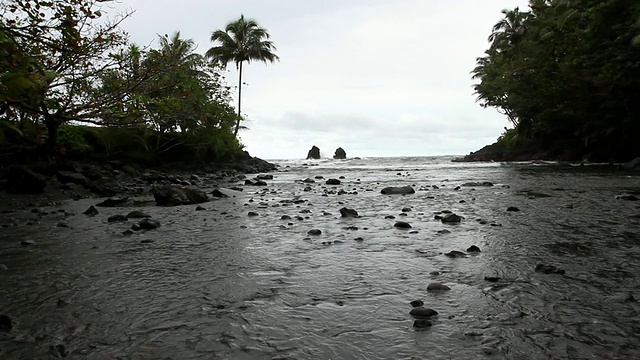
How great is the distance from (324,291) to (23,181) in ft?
37.9

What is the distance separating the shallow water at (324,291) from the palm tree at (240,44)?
33599 mm

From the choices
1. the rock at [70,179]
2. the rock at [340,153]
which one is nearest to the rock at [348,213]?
the rock at [70,179]

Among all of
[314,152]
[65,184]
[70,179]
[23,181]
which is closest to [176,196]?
[23,181]

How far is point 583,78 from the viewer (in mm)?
21672

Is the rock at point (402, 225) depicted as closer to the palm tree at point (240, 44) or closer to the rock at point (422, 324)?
the rock at point (422, 324)

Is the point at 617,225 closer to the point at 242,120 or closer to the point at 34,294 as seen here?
the point at 34,294

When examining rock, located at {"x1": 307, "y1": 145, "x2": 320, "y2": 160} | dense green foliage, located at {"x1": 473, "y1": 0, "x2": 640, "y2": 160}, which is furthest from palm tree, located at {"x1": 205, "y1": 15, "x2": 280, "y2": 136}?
rock, located at {"x1": 307, "y1": 145, "x2": 320, "y2": 160}

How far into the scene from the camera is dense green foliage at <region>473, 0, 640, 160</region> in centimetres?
1966

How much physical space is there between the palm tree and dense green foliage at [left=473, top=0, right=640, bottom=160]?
2133cm

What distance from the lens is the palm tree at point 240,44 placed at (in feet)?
123

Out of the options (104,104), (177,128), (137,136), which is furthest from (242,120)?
(104,104)

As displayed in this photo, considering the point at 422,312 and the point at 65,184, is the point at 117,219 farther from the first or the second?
the point at 65,184

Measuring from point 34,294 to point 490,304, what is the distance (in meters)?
3.49

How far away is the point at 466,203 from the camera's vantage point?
29.0 feet
